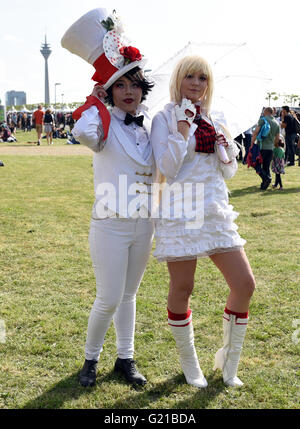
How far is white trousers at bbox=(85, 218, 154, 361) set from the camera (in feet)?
8.93

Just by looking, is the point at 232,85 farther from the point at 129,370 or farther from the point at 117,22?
the point at 129,370

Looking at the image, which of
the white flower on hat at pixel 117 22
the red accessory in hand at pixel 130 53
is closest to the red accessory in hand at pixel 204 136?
the red accessory in hand at pixel 130 53

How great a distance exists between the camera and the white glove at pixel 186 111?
2.59 m

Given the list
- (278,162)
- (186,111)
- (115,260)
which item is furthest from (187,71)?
(278,162)

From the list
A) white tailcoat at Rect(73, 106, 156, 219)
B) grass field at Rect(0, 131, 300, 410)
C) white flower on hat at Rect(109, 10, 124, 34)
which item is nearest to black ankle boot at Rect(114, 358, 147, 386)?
grass field at Rect(0, 131, 300, 410)

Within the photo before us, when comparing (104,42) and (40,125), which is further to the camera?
(40,125)

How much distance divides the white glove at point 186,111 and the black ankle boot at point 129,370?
1.58m

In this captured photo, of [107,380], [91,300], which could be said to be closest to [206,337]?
[107,380]

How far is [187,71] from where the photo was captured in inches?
106

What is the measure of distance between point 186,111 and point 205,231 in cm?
67

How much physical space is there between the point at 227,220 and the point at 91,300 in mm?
2039

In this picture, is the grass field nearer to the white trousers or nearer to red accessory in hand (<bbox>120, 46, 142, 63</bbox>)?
the white trousers
